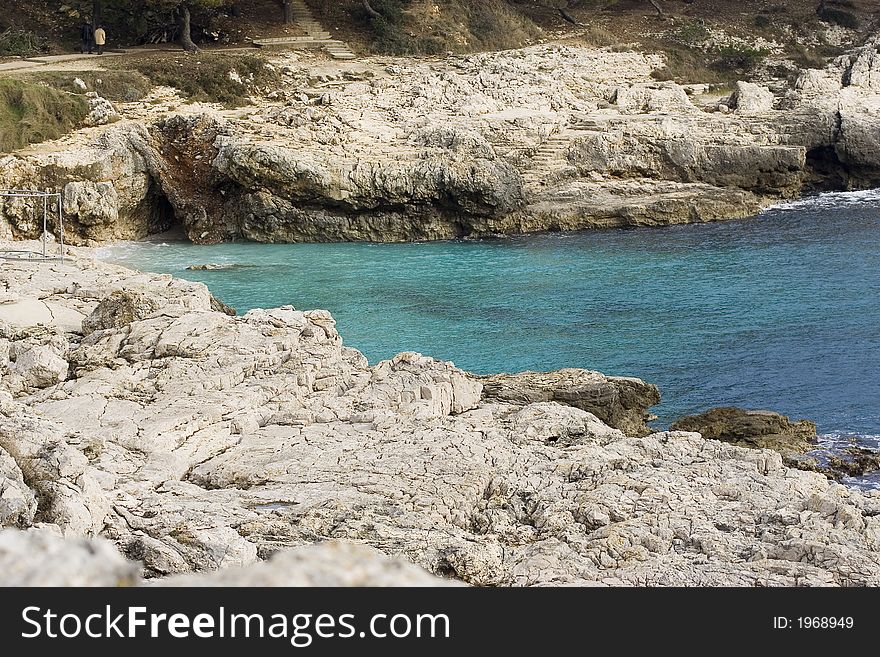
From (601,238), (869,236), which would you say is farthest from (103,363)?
(869,236)

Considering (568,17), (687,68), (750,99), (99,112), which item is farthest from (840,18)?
(99,112)

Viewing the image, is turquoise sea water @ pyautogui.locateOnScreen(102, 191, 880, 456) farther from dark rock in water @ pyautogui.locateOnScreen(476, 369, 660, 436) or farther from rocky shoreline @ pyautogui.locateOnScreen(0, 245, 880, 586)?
rocky shoreline @ pyautogui.locateOnScreen(0, 245, 880, 586)

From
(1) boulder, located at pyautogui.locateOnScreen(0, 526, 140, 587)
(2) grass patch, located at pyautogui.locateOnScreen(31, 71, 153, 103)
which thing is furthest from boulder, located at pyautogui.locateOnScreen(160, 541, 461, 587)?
(2) grass patch, located at pyautogui.locateOnScreen(31, 71, 153, 103)

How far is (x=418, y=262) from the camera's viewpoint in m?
34.1

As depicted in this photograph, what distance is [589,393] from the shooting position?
19016mm

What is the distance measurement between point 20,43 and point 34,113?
1112cm

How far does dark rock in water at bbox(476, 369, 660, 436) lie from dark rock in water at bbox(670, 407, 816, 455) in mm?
810

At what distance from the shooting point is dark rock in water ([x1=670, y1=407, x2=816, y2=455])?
17.8 metres

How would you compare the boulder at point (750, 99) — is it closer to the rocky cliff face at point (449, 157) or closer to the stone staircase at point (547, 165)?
the rocky cliff face at point (449, 157)

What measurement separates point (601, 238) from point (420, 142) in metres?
7.56

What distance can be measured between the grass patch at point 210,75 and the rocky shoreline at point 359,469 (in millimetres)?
23638

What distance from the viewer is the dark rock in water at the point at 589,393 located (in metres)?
18.5

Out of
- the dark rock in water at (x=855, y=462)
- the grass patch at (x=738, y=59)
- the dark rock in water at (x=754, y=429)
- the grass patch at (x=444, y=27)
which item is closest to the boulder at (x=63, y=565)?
the dark rock in water at (x=855, y=462)

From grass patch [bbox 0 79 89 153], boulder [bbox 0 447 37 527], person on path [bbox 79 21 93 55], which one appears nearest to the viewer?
boulder [bbox 0 447 37 527]
